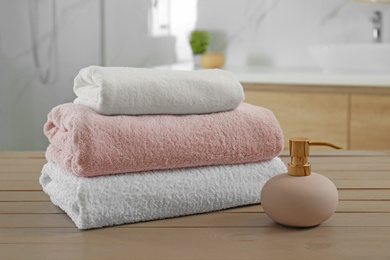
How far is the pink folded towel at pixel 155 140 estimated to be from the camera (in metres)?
0.71

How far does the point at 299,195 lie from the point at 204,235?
0.13 m

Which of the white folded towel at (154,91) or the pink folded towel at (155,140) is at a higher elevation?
the white folded towel at (154,91)

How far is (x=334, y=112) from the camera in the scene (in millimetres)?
2139

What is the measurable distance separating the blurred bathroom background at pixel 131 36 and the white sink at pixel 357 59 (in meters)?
0.39

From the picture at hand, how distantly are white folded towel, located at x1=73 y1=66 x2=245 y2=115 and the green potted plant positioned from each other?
192 cm

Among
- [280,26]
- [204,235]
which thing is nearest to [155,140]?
[204,235]

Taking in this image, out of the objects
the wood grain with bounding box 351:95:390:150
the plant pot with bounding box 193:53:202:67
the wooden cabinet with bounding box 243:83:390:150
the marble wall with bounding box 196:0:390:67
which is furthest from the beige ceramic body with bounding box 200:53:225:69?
the wood grain with bounding box 351:95:390:150

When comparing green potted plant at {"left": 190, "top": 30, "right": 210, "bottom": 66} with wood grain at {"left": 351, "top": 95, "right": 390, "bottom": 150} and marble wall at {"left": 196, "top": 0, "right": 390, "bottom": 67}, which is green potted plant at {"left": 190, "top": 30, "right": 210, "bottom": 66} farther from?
wood grain at {"left": 351, "top": 95, "right": 390, "bottom": 150}

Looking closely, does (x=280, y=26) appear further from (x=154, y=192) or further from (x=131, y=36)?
(x=154, y=192)

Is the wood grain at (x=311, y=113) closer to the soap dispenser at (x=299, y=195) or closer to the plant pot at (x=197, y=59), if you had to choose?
the plant pot at (x=197, y=59)

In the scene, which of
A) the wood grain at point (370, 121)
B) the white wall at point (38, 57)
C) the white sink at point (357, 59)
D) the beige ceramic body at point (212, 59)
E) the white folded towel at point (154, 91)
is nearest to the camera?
the white folded towel at point (154, 91)

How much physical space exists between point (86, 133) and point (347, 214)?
0.38 m

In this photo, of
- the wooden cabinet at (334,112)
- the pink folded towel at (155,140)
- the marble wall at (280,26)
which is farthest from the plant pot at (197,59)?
the pink folded towel at (155,140)

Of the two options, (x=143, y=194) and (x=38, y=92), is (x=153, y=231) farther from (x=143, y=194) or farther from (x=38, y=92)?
(x=38, y=92)
